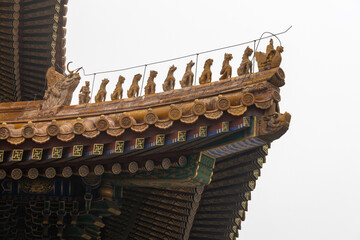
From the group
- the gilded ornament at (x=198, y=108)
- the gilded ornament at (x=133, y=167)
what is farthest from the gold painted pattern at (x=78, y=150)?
the gilded ornament at (x=198, y=108)

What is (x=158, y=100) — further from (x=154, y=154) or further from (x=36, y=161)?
(x=36, y=161)

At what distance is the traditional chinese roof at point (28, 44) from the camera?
43.9 ft

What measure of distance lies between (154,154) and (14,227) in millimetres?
3313

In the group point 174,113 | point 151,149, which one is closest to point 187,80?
point 174,113

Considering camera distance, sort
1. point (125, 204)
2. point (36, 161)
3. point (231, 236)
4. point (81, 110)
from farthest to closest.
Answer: point (231, 236)
point (125, 204)
point (81, 110)
point (36, 161)

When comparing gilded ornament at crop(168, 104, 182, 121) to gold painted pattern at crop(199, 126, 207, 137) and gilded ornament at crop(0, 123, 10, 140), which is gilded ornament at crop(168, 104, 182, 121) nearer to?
gold painted pattern at crop(199, 126, 207, 137)

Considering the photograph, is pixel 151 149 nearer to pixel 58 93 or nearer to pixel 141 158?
pixel 141 158

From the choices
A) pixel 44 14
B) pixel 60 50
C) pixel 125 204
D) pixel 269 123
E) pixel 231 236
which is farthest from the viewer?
pixel 60 50

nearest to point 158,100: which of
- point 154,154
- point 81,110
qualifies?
point 154,154

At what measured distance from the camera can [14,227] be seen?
32.9 feet

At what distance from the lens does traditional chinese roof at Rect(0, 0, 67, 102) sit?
13383mm

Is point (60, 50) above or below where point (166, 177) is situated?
above

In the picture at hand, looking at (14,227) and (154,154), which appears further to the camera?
(14,227)

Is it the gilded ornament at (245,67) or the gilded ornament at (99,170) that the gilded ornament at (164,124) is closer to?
the gilded ornament at (245,67)
